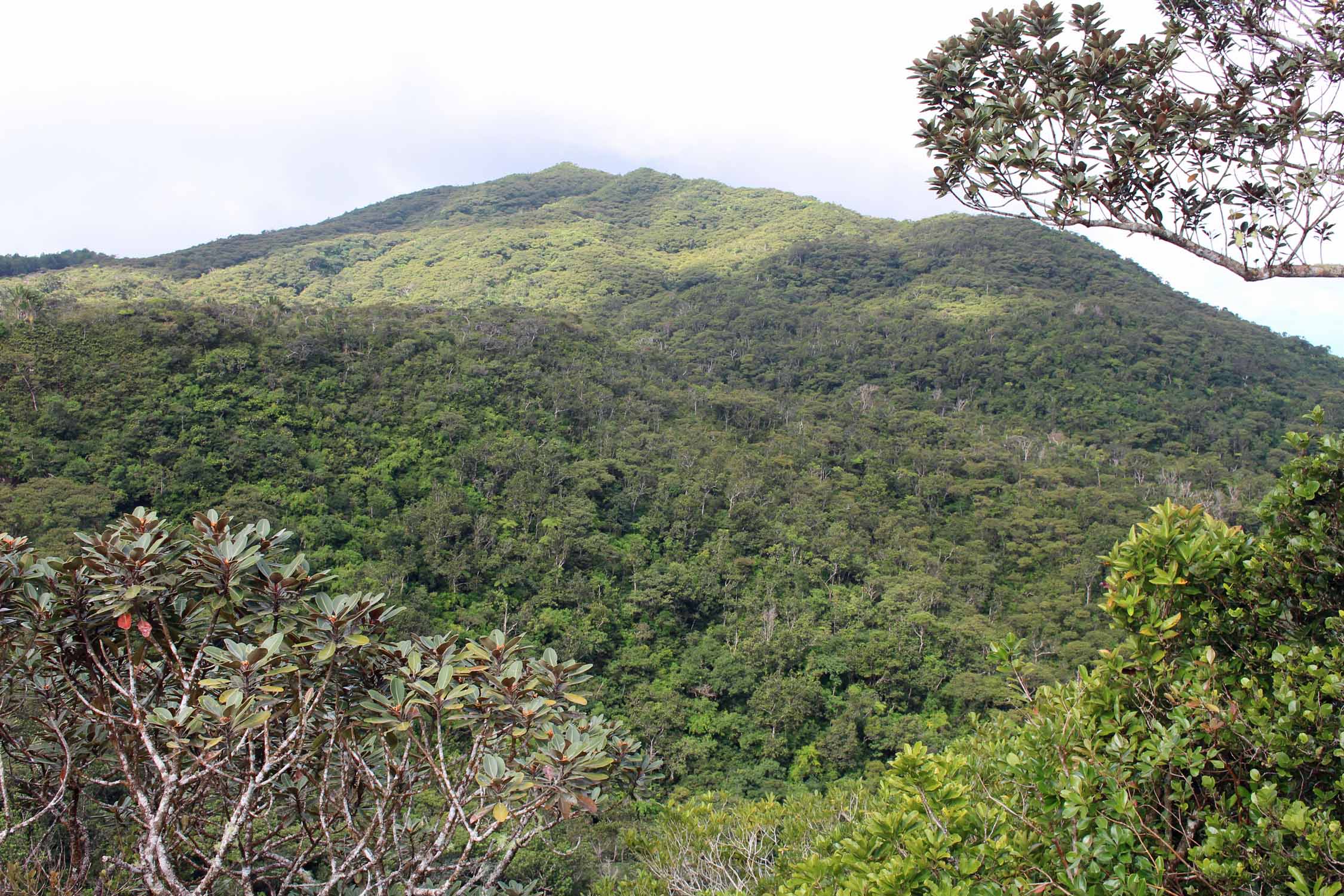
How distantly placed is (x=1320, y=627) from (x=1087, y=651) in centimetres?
2113

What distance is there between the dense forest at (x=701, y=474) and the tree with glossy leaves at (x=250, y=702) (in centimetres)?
137

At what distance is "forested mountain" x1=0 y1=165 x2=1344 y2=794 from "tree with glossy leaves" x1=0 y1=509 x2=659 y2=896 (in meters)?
2.13

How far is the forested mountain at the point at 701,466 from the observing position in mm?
19688

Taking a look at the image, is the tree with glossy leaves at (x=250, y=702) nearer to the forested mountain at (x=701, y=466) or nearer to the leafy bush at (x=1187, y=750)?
the leafy bush at (x=1187, y=750)

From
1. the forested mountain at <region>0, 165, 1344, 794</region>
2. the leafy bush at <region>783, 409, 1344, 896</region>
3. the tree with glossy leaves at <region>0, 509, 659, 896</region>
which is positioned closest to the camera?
the leafy bush at <region>783, 409, 1344, 896</region>

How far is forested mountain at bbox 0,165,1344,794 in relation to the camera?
19688 mm

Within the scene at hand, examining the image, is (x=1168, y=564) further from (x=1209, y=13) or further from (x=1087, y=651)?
(x=1087, y=651)

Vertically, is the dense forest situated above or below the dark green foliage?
below

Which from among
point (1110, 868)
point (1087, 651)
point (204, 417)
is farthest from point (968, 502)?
point (1110, 868)

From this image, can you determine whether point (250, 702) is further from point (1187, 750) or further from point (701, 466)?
point (701, 466)

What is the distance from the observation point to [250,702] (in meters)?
2.49

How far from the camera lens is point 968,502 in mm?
30391

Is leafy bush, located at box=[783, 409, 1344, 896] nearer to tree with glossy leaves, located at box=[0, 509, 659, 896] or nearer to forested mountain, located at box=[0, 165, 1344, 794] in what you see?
forested mountain, located at box=[0, 165, 1344, 794]

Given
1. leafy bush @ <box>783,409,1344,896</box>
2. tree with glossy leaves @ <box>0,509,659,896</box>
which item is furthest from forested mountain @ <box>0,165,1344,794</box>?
tree with glossy leaves @ <box>0,509,659,896</box>
